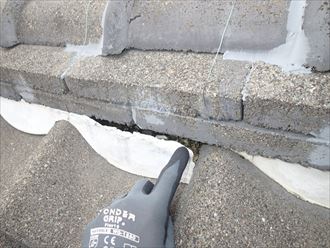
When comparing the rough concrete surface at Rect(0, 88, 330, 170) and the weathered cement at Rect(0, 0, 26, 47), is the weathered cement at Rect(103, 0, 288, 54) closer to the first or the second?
the rough concrete surface at Rect(0, 88, 330, 170)

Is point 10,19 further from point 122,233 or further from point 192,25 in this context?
point 122,233

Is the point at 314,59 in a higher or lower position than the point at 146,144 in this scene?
higher

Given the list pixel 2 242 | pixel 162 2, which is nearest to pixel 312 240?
pixel 162 2

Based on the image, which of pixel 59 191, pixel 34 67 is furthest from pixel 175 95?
pixel 34 67

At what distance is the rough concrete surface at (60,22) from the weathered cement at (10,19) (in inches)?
0.9

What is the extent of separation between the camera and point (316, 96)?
0.88 m

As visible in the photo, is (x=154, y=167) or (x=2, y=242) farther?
(x=154, y=167)

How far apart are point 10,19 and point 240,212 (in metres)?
1.34

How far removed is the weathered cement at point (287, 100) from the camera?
0.88 meters

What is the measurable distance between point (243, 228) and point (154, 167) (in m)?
0.47

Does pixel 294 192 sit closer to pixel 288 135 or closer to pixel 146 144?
pixel 288 135

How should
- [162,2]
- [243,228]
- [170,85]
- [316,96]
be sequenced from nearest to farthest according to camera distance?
1. [316,96]
2. [243,228]
3. [170,85]
4. [162,2]

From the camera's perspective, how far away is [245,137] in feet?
3.49

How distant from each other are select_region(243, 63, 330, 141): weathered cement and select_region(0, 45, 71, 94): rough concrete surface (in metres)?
0.80
